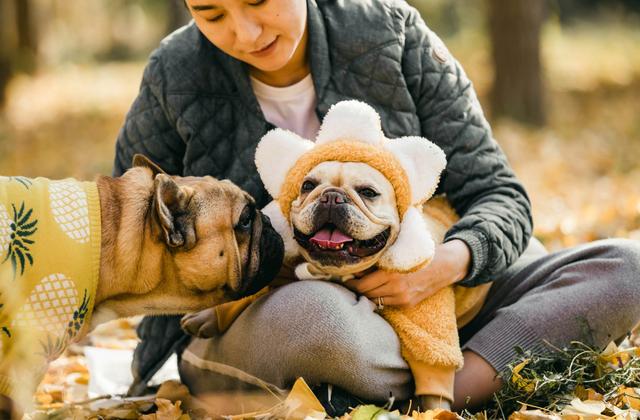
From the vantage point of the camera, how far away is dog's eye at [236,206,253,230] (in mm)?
2814

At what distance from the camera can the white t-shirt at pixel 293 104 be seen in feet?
10.8

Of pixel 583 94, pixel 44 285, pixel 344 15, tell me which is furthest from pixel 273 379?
pixel 583 94

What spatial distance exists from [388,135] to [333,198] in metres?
0.76

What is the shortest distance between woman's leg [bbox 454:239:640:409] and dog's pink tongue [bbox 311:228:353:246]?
0.77 meters

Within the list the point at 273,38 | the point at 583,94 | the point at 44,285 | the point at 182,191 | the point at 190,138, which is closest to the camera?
the point at 44,285

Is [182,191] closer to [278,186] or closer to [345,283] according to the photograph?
[278,186]

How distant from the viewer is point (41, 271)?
242 cm

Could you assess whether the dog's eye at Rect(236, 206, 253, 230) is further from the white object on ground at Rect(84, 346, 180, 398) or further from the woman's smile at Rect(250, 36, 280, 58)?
the white object on ground at Rect(84, 346, 180, 398)

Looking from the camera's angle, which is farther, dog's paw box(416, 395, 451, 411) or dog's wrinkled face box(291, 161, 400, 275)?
dog's paw box(416, 395, 451, 411)

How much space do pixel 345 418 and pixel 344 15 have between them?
1.69 metres

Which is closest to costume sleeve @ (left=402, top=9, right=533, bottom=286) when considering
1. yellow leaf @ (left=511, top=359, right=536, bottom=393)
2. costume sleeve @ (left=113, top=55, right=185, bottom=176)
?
yellow leaf @ (left=511, top=359, right=536, bottom=393)

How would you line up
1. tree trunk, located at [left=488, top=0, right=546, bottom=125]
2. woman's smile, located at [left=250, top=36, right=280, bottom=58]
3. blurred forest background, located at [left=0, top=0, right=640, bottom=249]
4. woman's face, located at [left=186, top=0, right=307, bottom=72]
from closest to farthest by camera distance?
woman's face, located at [left=186, top=0, right=307, bottom=72] → woman's smile, located at [left=250, top=36, right=280, bottom=58] → blurred forest background, located at [left=0, top=0, right=640, bottom=249] → tree trunk, located at [left=488, top=0, right=546, bottom=125]

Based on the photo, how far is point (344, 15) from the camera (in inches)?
127

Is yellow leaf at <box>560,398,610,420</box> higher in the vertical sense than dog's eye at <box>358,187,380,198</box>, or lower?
lower
